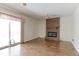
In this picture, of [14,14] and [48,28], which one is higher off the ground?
[14,14]

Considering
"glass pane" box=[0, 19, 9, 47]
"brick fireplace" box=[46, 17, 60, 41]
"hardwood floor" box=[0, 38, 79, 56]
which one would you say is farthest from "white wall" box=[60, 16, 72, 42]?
"glass pane" box=[0, 19, 9, 47]

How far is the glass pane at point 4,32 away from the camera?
4950 millimetres

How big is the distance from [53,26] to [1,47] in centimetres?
470

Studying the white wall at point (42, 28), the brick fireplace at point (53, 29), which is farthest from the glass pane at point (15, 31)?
the white wall at point (42, 28)

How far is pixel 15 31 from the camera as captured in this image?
617 centimetres

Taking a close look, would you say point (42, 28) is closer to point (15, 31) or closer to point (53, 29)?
point (53, 29)

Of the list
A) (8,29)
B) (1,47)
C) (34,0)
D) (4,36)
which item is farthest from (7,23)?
(34,0)

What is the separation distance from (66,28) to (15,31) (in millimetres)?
3613

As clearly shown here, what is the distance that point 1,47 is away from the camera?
4852 mm

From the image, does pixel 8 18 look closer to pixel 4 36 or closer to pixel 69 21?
pixel 4 36

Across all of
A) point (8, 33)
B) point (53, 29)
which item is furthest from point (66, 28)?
point (8, 33)

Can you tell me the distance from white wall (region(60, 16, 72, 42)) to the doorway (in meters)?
3.21

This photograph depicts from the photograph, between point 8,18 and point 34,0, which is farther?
point 8,18

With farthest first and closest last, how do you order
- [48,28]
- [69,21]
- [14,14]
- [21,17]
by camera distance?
[48,28]
[69,21]
[21,17]
[14,14]
